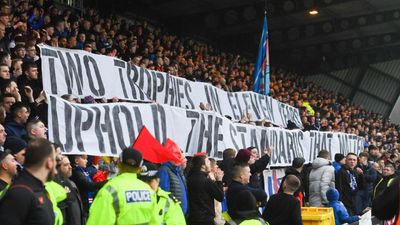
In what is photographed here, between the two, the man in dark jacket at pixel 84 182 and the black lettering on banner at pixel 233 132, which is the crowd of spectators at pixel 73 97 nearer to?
the man in dark jacket at pixel 84 182

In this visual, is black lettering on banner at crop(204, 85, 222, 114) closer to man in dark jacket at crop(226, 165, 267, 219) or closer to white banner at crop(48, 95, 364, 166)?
white banner at crop(48, 95, 364, 166)

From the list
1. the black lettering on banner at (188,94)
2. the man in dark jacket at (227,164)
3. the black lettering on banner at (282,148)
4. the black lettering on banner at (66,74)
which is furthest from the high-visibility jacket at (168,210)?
the black lettering on banner at (282,148)

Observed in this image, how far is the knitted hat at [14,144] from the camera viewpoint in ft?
18.7

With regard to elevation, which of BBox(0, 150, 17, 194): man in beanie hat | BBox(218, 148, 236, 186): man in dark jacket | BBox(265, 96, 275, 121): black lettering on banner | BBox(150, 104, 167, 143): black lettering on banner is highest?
BBox(265, 96, 275, 121): black lettering on banner

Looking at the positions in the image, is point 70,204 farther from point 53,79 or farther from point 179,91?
point 179,91

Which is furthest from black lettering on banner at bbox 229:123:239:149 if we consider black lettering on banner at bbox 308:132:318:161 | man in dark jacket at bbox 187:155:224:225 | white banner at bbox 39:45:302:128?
black lettering on banner at bbox 308:132:318:161

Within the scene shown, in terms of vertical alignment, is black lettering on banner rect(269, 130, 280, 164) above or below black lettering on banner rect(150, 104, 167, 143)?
below

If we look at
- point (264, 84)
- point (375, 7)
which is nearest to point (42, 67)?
point (264, 84)

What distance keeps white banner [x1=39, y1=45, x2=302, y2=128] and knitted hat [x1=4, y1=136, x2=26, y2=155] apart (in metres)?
2.65

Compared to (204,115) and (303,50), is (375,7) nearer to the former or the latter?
(303,50)

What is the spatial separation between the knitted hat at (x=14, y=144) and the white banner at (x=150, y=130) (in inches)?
43.8

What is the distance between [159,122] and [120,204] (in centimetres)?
369

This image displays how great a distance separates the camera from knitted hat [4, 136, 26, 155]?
18.7 ft

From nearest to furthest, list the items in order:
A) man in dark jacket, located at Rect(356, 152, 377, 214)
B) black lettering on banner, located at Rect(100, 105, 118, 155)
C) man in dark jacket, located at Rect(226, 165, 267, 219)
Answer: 1. man in dark jacket, located at Rect(226, 165, 267, 219)
2. black lettering on banner, located at Rect(100, 105, 118, 155)
3. man in dark jacket, located at Rect(356, 152, 377, 214)
